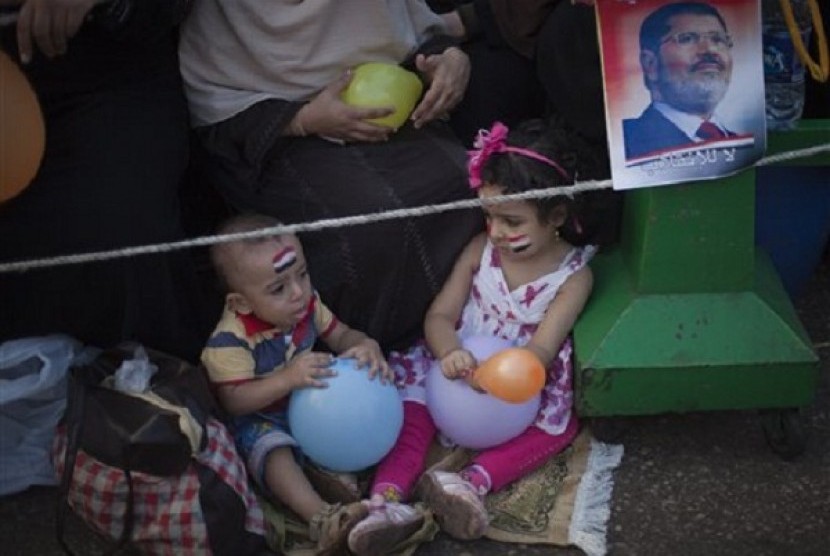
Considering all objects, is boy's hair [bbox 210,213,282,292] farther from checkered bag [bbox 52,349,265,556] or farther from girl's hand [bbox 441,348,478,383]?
girl's hand [bbox 441,348,478,383]

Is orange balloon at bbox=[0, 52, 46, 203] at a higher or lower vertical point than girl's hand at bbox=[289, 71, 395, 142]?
higher

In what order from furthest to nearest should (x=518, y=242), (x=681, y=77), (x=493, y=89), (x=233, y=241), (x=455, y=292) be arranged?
(x=493, y=89), (x=455, y=292), (x=518, y=242), (x=233, y=241), (x=681, y=77)

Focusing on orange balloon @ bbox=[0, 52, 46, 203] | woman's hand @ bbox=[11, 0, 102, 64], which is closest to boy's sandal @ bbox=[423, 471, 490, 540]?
orange balloon @ bbox=[0, 52, 46, 203]

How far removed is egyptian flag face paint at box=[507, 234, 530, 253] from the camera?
2.40 m

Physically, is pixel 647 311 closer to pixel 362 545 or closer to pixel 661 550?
pixel 661 550

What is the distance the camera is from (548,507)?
2.30m

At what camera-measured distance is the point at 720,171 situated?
222cm

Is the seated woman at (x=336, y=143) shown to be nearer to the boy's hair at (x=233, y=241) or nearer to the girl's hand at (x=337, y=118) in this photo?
the girl's hand at (x=337, y=118)

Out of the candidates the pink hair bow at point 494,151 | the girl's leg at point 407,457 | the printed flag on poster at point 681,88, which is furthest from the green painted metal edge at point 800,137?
the girl's leg at point 407,457

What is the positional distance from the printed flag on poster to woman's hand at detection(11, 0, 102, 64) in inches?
37.3

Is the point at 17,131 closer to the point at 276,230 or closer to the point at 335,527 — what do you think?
the point at 276,230

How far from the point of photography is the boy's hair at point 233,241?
2.29m

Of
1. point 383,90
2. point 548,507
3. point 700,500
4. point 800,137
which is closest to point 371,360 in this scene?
point 548,507

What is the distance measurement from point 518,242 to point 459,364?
0.29 m
